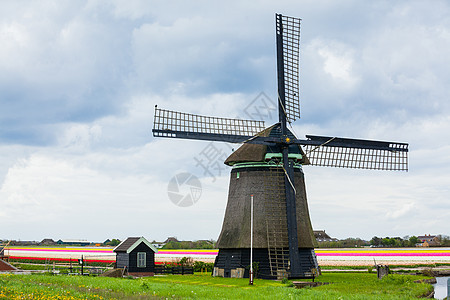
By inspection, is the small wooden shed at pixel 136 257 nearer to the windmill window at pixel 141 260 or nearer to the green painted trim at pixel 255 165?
the windmill window at pixel 141 260

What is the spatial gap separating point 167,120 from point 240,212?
7.19m

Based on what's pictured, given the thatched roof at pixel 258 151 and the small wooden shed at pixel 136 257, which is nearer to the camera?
the thatched roof at pixel 258 151

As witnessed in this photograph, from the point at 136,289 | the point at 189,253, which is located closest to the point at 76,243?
the point at 189,253

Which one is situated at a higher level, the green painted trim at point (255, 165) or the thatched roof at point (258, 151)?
the thatched roof at point (258, 151)

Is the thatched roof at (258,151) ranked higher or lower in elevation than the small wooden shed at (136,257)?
higher

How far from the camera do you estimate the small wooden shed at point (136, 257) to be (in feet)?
107

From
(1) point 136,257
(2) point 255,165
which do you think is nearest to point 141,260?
(1) point 136,257

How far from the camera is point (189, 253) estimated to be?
5572cm

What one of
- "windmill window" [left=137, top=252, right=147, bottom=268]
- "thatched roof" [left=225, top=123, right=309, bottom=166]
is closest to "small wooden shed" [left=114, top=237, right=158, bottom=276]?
"windmill window" [left=137, top=252, right=147, bottom=268]

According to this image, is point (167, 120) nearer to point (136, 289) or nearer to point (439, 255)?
point (136, 289)

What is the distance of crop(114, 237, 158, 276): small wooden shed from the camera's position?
3266 cm

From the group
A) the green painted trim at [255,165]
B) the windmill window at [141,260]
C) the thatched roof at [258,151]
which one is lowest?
the windmill window at [141,260]

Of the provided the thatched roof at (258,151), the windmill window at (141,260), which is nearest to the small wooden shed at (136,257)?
the windmill window at (141,260)

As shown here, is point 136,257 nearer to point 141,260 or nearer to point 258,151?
point 141,260
